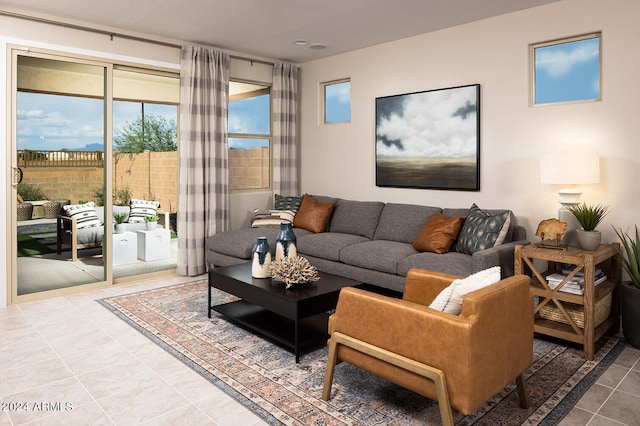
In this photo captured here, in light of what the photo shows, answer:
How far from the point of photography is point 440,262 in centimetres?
379

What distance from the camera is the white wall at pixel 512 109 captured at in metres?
3.60

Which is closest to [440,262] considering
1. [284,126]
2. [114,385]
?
[114,385]

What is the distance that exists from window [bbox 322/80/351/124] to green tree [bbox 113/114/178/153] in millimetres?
2096

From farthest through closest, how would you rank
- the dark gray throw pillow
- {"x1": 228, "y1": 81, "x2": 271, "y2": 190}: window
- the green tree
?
1. the green tree
2. {"x1": 228, "y1": 81, "x2": 271, "y2": 190}: window
3. the dark gray throw pillow

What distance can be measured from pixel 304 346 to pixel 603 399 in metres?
1.76

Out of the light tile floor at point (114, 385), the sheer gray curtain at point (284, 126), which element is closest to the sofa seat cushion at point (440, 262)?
the light tile floor at point (114, 385)

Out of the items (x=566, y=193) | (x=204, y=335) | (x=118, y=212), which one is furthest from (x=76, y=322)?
(x=566, y=193)

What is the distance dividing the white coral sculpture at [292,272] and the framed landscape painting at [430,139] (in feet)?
6.83

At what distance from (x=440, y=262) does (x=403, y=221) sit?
1.02 metres

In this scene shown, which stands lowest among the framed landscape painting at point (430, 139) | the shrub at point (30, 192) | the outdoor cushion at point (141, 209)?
the outdoor cushion at point (141, 209)

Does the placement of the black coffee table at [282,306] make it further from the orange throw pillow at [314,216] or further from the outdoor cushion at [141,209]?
the outdoor cushion at [141,209]

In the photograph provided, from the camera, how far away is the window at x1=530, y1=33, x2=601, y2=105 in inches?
149

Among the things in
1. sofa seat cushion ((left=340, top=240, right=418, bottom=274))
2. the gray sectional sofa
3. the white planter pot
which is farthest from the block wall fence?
the white planter pot

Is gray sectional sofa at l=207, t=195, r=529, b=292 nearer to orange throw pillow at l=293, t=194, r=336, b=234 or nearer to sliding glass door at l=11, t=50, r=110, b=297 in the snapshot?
orange throw pillow at l=293, t=194, r=336, b=234
